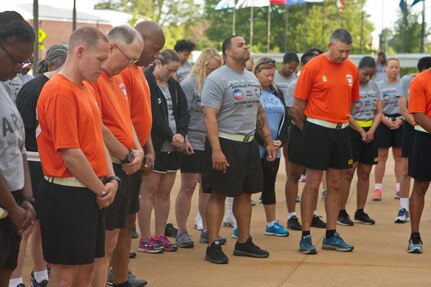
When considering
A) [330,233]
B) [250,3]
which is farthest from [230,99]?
[250,3]

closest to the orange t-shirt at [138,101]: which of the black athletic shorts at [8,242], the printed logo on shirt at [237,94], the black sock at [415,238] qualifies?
the printed logo on shirt at [237,94]

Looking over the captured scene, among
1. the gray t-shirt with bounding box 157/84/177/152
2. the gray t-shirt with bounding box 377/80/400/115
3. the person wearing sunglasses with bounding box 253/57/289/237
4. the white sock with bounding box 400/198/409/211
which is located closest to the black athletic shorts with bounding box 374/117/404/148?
the gray t-shirt with bounding box 377/80/400/115

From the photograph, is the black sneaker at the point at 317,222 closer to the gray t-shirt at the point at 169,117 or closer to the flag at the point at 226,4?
the gray t-shirt at the point at 169,117

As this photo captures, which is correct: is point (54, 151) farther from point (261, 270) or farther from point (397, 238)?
point (397, 238)

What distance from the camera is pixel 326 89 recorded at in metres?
9.56

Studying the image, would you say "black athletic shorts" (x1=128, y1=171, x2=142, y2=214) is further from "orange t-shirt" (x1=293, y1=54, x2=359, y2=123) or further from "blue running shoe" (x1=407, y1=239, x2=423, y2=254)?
"blue running shoe" (x1=407, y1=239, x2=423, y2=254)

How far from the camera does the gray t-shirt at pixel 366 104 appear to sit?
1213 cm

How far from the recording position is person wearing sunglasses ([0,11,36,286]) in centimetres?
502

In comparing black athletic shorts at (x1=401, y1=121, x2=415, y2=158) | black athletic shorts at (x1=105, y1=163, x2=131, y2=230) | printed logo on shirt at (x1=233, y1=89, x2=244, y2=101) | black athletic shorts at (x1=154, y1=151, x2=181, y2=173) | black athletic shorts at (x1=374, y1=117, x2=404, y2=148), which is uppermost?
printed logo on shirt at (x1=233, y1=89, x2=244, y2=101)

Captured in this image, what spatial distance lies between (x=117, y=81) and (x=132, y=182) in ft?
2.62

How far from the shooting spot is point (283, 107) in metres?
11.0

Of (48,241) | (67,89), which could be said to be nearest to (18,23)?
(67,89)

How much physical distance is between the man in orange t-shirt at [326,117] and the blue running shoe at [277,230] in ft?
3.52

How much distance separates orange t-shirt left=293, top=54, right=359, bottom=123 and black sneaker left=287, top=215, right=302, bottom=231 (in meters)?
2.04
